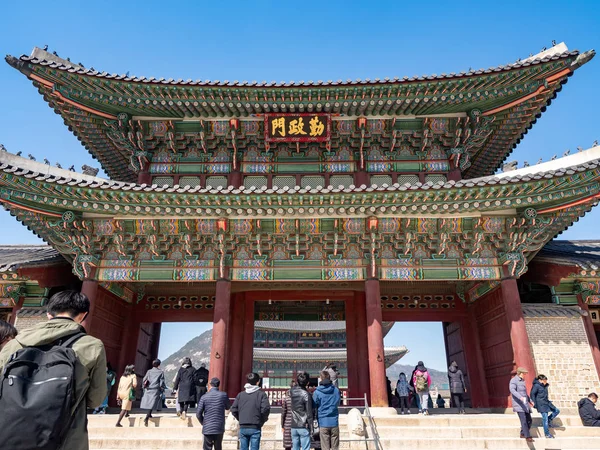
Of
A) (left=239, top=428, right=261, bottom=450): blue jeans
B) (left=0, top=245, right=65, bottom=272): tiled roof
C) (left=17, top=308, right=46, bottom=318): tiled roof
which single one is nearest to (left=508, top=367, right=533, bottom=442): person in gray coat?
(left=239, top=428, right=261, bottom=450): blue jeans

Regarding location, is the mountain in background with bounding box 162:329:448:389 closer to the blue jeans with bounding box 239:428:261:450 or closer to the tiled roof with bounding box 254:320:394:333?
the tiled roof with bounding box 254:320:394:333

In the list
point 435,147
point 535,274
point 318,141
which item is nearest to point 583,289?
point 535,274

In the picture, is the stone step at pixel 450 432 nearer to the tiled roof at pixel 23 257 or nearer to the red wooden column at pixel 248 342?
the red wooden column at pixel 248 342

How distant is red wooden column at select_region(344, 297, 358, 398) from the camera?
13833mm

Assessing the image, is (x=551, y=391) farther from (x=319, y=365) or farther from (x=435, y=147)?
(x=319, y=365)

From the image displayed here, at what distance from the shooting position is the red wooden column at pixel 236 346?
45.4 ft

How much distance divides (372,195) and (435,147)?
18.2ft

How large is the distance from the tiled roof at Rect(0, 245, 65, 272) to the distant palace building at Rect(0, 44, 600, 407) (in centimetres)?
16

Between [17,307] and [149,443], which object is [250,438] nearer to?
[149,443]

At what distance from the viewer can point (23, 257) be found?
14.3 metres

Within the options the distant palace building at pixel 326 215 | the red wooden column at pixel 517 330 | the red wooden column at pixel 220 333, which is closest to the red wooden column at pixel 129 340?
the distant palace building at pixel 326 215

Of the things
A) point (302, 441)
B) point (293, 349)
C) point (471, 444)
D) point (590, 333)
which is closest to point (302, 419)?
point (302, 441)

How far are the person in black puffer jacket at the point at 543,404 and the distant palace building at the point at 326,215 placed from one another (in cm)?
122

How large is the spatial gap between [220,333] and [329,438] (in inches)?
219
